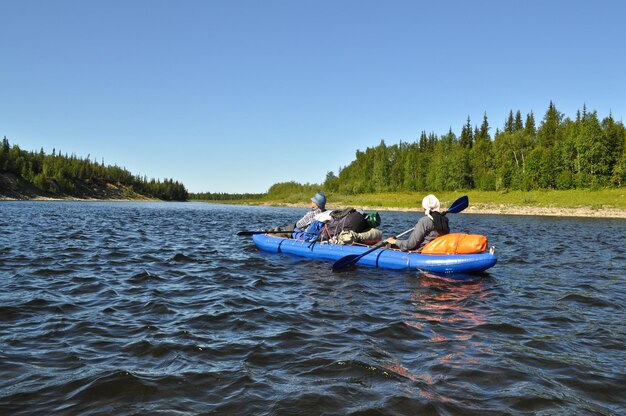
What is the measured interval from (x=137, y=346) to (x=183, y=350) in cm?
67

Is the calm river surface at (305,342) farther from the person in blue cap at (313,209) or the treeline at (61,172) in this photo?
the treeline at (61,172)

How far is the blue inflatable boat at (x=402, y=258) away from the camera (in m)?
11.6

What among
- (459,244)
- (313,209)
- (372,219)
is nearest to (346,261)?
(372,219)

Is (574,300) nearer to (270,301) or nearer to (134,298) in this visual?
(270,301)

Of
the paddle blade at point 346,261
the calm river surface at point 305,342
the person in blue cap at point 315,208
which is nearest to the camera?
the calm river surface at point 305,342

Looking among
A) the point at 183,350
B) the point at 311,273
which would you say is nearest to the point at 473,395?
the point at 183,350

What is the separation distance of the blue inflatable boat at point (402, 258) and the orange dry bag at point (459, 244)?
0.16 meters

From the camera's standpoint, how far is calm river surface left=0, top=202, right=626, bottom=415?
14.6 feet

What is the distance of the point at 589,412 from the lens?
4234 millimetres

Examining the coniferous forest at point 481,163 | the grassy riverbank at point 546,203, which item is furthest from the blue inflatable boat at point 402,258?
→ the coniferous forest at point 481,163

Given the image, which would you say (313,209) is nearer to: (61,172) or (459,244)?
(459,244)

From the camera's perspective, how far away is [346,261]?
42.2 feet

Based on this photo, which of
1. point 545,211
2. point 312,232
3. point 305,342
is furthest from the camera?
point 545,211

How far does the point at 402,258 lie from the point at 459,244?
1649mm
